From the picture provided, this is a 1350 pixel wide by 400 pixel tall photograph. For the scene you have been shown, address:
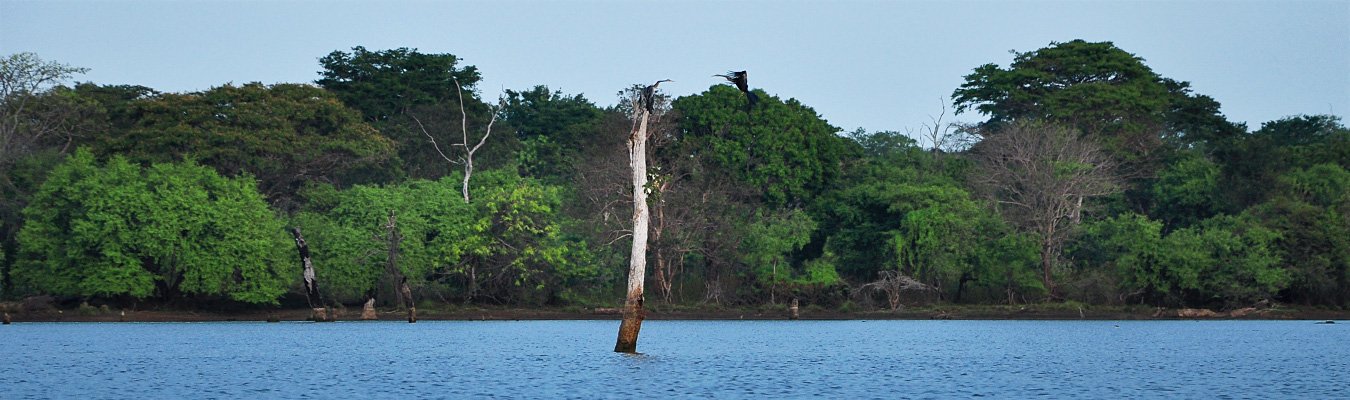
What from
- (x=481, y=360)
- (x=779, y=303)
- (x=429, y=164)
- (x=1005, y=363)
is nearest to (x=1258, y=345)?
(x=1005, y=363)

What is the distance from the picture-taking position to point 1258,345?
155ft

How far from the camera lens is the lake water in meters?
29.4

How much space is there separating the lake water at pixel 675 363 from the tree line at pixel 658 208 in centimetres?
835

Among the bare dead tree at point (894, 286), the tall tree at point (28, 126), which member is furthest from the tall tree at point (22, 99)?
the bare dead tree at point (894, 286)

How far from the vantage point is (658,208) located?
Result: 245 ft

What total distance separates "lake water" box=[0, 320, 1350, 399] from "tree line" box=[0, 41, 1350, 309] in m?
8.35

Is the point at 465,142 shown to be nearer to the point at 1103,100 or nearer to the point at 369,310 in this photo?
the point at 369,310

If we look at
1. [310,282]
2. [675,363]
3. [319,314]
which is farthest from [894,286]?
[675,363]

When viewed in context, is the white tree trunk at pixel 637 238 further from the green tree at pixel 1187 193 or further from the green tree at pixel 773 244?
the green tree at pixel 1187 193

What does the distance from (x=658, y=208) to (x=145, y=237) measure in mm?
24601

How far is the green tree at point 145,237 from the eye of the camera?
65.8 meters

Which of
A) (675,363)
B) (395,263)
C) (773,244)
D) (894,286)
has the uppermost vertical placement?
(773,244)

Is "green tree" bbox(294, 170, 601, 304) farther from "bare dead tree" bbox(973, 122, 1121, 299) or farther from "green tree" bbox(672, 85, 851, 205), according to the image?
"bare dead tree" bbox(973, 122, 1121, 299)

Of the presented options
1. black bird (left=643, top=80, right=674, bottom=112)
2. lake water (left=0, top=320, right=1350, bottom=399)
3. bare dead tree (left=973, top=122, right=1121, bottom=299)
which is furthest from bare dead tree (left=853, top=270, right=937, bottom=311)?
black bird (left=643, top=80, right=674, bottom=112)
